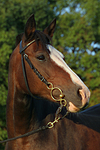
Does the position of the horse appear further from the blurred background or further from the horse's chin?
the blurred background

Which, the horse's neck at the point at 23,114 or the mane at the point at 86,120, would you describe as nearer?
the horse's neck at the point at 23,114

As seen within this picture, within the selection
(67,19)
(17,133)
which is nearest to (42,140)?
(17,133)

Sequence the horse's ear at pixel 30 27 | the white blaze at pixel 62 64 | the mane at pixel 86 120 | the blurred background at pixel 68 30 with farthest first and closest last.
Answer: the blurred background at pixel 68 30, the mane at pixel 86 120, the horse's ear at pixel 30 27, the white blaze at pixel 62 64

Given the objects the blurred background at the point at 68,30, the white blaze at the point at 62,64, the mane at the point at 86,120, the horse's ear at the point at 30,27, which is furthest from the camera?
the blurred background at the point at 68,30

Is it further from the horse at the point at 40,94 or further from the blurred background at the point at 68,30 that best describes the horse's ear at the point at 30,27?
the blurred background at the point at 68,30

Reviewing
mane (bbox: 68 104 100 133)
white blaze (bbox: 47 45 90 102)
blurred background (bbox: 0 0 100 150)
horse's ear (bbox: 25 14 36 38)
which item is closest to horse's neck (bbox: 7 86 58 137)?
mane (bbox: 68 104 100 133)

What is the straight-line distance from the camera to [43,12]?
36.8ft

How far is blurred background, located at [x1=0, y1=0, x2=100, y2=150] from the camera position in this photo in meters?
9.07

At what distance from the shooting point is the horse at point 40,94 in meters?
2.38

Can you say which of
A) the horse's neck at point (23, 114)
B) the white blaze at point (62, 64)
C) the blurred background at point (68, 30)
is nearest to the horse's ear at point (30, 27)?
the white blaze at point (62, 64)

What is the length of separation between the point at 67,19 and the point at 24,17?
347cm

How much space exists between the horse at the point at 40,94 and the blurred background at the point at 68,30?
572 cm

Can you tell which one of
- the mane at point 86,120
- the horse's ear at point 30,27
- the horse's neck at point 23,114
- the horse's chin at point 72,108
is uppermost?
the horse's ear at point 30,27

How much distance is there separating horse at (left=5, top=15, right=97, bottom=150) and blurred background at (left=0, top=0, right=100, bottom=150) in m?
5.72
